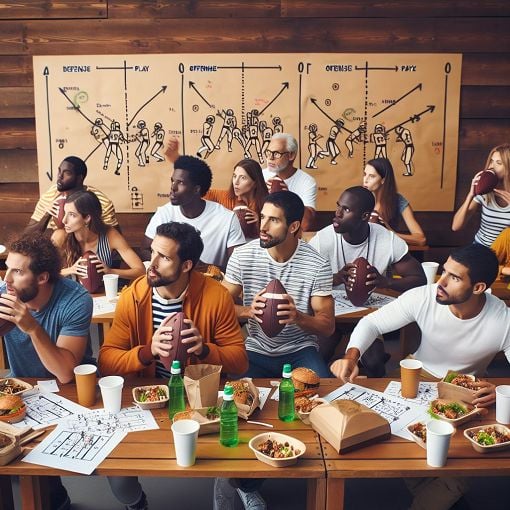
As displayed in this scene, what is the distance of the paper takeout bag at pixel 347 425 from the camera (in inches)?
78.7

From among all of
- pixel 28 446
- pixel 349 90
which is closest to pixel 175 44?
pixel 349 90

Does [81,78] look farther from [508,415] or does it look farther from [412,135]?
[508,415]

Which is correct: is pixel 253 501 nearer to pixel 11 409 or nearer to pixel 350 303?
pixel 11 409

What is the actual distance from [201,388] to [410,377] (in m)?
0.78

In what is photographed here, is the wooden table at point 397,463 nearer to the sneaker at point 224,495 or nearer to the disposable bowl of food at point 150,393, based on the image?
the disposable bowl of food at point 150,393

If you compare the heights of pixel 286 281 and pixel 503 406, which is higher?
pixel 286 281

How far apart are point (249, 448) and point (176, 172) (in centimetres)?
252

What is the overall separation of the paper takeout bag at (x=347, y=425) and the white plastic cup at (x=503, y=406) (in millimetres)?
408

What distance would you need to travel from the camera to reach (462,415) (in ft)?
7.12

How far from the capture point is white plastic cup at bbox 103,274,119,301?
3.49m

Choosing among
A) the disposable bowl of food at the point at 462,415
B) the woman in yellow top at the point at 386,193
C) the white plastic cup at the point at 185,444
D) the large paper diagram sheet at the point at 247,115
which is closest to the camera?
the white plastic cup at the point at 185,444

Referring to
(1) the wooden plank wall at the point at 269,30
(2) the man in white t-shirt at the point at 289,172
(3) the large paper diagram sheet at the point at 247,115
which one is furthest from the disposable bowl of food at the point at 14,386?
(1) the wooden plank wall at the point at 269,30

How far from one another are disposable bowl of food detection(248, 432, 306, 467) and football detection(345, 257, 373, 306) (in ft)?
4.80

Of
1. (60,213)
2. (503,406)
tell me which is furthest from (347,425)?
(60,213)
